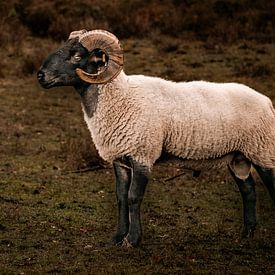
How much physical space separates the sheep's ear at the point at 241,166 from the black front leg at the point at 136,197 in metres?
1.35

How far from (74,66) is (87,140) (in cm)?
549

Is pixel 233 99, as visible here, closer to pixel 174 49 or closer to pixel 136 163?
pixel 136 163

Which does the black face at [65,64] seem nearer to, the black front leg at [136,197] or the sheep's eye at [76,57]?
the sheep's eye at [76,57]

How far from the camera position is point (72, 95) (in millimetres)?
17328

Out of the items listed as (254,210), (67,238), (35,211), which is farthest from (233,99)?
(35,211)

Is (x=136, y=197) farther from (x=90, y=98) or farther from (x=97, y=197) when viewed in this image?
(x=97, y=197)

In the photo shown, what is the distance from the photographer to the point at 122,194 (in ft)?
26.9

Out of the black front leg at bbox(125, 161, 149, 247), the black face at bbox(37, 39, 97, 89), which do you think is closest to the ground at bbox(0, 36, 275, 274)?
the black front leg at bbox(125, 161, 149, 247)

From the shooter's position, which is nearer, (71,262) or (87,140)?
(71,262)

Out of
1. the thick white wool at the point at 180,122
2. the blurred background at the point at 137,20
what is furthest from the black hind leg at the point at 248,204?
the blurred background at the point at 137,20

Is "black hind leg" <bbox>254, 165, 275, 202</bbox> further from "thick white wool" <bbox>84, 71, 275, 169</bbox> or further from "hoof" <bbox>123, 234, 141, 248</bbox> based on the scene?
"hoof" <bbox>123, 234, 141, 248</bbox>

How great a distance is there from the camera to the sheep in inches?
316

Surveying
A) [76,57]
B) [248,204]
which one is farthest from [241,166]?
[76,57]

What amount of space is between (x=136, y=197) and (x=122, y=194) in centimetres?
27
